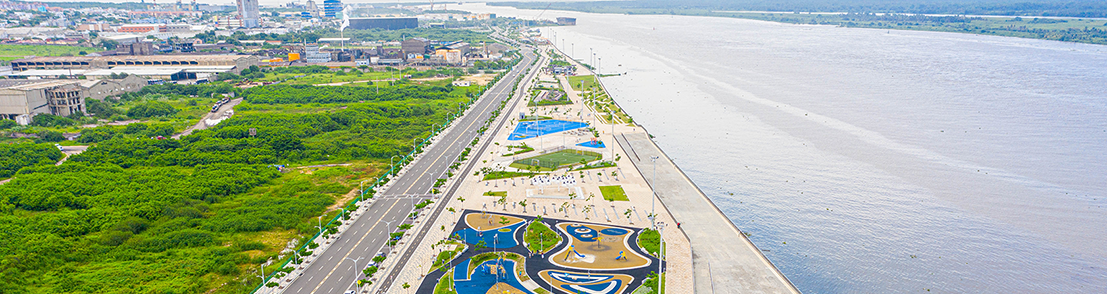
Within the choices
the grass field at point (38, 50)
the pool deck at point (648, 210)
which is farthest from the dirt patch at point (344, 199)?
the grass field at point (38, 50)

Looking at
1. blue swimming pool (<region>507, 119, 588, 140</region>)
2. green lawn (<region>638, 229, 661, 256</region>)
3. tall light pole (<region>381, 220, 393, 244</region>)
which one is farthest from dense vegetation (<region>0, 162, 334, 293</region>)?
blue swimming pool (<region>507, 119, 588, 140</region>)

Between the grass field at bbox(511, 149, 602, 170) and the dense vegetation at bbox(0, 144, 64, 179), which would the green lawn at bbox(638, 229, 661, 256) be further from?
the dense vegetation at bbox(0, 144, 64, 179)

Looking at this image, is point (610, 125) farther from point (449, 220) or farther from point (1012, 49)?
point (1012, 49)

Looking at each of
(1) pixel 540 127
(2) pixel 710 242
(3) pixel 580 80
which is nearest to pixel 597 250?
(2) pixel 710 242

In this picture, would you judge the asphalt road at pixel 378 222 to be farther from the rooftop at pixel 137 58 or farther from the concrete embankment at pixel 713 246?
the rooftop at pixel 137 58

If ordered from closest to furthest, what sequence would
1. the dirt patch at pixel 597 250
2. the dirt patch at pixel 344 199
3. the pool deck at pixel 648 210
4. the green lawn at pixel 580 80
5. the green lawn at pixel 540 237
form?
the pool deck at pixel 648 210 → the dirt patch at pixel 597 250 → the green lawn at pixel 540 237 → the dirt patch at pixel 344 199 → the green lawn at pixel 580 80

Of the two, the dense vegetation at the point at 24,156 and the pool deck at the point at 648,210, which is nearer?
the pool deck at the point at 648,210

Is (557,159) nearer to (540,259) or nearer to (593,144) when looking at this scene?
(593,144)

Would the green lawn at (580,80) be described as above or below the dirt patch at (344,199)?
above
